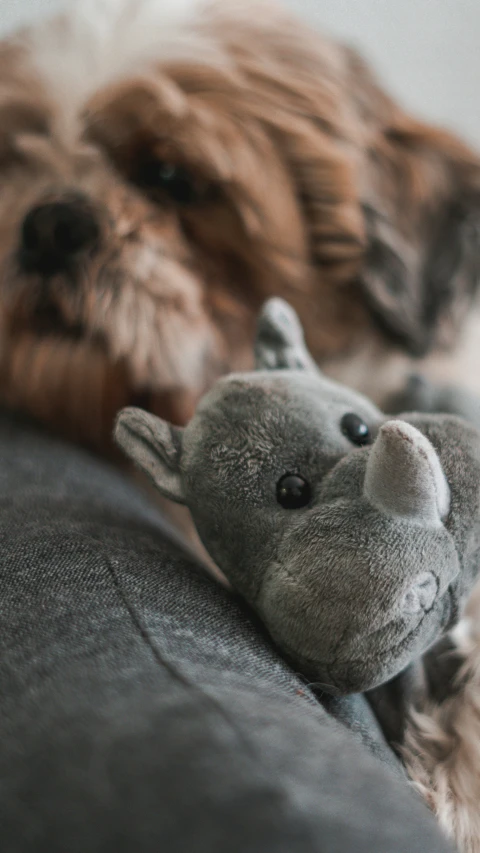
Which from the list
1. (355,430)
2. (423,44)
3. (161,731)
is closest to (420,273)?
(355,430)

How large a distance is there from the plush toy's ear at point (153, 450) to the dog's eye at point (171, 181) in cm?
58

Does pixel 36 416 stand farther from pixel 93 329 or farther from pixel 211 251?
pixel 211 251

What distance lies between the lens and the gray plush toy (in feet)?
1.51

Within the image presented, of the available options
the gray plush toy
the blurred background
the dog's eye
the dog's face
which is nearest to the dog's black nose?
the dog's face

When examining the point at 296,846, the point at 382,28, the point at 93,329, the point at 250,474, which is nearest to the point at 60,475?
the point at 93,329

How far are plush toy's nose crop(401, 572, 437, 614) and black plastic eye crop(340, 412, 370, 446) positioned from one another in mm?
128

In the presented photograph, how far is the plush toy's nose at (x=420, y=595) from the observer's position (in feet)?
1.50

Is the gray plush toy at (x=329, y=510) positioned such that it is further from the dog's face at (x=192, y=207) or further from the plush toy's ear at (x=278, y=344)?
the dog's face at (x=192, y=207)

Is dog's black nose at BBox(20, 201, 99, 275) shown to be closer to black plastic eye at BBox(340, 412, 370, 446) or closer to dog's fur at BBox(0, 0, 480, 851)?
dog's fur at BBox(0, 0, 480, 851)

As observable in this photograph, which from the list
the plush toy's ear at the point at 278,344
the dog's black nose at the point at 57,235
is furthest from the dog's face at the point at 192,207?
the plush toy's ear at the point at 278,344

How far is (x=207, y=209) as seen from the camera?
1.08m

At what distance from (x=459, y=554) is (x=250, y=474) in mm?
142

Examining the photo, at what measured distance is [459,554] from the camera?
19.2 inches

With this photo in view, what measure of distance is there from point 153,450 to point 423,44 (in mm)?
1705
